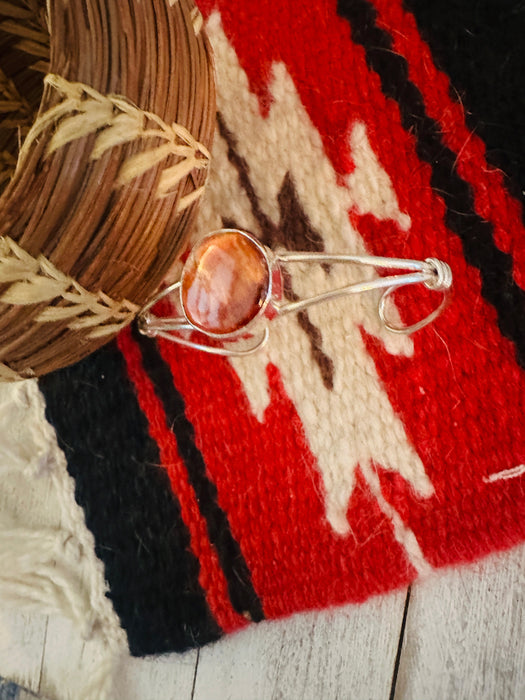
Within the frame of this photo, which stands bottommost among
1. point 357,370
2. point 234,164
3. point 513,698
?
point 513,698

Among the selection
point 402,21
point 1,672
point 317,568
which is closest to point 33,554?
point 1,672

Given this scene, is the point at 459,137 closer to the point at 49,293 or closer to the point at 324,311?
the point at 324,311

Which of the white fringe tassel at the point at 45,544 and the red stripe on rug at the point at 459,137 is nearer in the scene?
the red stripe on rug at the point at 459,137

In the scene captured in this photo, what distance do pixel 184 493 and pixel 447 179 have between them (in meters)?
0.26

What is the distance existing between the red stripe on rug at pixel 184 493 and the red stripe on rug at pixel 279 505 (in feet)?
0.07

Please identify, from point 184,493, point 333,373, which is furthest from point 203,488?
point 333,373

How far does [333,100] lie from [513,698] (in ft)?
1.17

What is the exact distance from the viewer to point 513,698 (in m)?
0.37

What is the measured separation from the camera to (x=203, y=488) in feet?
1.47

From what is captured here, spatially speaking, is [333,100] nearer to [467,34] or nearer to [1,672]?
[467,34]

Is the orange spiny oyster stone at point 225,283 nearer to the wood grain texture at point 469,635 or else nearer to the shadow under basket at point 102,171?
the shadow under basket at point 102,171

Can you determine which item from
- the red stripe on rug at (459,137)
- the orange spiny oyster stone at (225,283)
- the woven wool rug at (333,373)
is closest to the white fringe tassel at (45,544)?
the woven wool rug at (333,373)

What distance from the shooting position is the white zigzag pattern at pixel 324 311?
1.28 feet

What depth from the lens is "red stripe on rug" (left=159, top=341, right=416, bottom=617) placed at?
1.33ft
